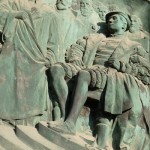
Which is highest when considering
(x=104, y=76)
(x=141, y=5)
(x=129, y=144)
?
(x=141, y=5)

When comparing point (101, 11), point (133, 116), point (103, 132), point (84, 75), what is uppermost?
point (101, 11)

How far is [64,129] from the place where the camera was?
10031 mm

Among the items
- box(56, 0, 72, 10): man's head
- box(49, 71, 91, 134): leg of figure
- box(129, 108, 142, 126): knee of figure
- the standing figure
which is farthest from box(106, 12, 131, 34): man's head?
box(129, 108, 142, 126): knee of figure

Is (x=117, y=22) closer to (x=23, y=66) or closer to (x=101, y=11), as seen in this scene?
(x=101, y=11)

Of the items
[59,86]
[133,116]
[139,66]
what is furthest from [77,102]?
[139,66]

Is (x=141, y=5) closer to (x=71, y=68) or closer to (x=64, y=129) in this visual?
(x=71, y=68)

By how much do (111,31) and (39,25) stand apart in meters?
1.08

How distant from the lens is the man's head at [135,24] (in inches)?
448

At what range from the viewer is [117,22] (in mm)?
11125

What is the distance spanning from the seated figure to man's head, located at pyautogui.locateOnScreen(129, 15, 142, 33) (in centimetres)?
13

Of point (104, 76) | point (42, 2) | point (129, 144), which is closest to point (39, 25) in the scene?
point (42, 2)

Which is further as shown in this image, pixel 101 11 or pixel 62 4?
pixel 101 11

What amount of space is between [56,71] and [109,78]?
0.71 meters

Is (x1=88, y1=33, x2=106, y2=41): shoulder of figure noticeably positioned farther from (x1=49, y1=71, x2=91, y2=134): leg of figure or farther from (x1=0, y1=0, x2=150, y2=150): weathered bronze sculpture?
(x1=49, y1=71, x2=91, y2=134): leg of figure
